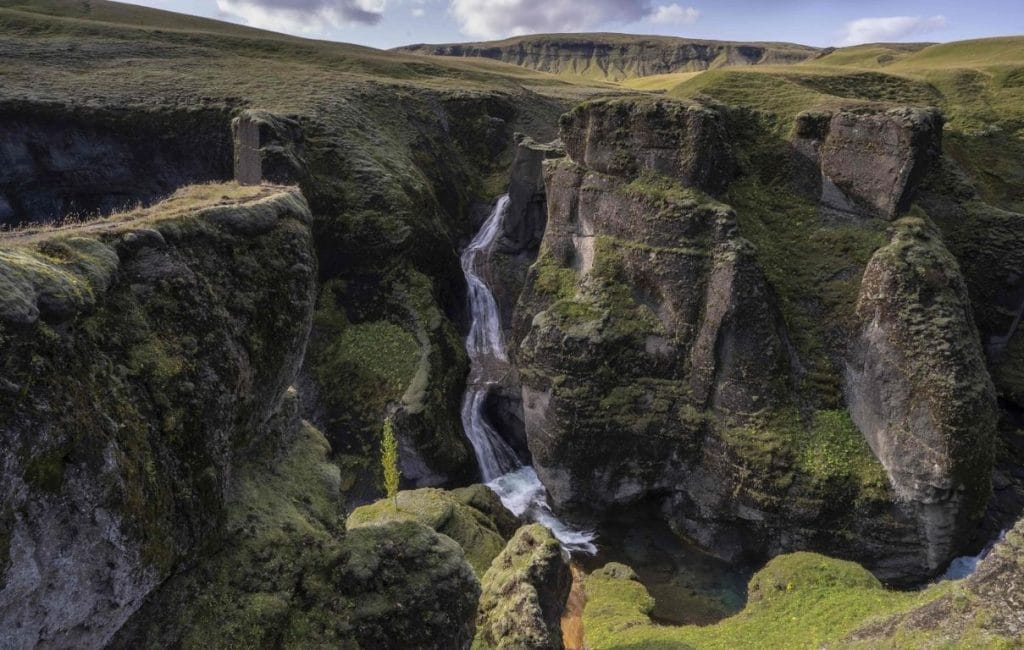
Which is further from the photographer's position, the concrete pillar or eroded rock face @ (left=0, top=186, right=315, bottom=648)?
the concrete pillar

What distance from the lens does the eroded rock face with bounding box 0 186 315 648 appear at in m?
6.50

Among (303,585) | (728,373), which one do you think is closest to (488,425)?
(728,373)

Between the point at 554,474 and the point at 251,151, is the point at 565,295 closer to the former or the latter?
the point at 554,474

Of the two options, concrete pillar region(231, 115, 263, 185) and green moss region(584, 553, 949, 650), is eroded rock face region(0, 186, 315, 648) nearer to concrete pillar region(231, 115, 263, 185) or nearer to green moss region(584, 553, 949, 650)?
green moss region(584, 553, 949, 650)

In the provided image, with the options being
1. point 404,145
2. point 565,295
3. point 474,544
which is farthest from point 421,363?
point 404,145

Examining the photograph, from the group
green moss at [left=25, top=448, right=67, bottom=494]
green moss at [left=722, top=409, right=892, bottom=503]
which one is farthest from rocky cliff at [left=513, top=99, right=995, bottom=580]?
green moss at [left=25, top=448, right=67, bottom=494]

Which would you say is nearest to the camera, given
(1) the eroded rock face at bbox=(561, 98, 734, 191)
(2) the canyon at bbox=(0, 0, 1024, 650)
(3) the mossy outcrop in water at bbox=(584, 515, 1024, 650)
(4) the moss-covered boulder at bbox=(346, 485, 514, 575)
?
(2) the canyon at bbox=(0, 0, 1024, 650)

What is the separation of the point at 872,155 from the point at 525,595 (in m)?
24.0

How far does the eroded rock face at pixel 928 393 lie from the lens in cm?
2211

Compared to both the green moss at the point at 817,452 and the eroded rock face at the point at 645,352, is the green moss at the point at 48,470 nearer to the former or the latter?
the eroded rock face at the point at 645,352

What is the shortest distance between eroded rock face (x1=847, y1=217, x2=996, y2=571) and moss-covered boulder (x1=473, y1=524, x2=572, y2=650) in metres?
14.1

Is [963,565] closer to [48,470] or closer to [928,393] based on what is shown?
[928,393]

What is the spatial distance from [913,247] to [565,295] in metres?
14.8

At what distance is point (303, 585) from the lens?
34.7ft
